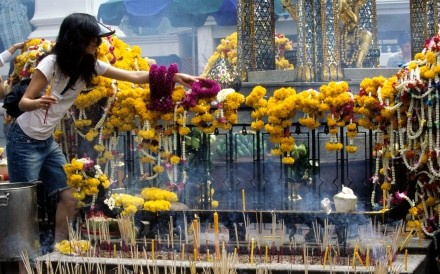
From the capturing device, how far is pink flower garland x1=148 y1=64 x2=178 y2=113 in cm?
758

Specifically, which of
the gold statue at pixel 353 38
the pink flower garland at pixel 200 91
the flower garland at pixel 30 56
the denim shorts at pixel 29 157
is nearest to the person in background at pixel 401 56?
the gold statue at pixel 353 38

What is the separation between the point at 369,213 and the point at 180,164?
1623 mm

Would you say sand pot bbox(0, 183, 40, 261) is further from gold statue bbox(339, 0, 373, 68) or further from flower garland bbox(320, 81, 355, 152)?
gold statue bbox(339, 0, 373, 68)

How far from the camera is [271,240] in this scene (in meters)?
7.26

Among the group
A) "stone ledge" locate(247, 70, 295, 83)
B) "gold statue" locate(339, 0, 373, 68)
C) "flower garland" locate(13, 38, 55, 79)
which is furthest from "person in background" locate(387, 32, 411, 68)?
"flower garland" locate(13, 38, 55, 79)

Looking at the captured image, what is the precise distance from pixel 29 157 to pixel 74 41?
88 centimetres

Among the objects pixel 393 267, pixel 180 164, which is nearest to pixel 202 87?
pixel 180 164

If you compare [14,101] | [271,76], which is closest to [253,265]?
[14,101]

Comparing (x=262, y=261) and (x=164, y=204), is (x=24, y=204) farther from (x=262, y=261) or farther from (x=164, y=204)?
(x=262, y=261)

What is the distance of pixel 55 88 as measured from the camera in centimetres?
721

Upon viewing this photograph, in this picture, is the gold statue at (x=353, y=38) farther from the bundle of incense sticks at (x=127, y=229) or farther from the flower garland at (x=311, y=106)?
the bundle of incense sticks at (x=127, y=229)

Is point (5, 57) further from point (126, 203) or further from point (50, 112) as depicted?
point (126, 203)

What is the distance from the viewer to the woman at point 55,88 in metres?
7.09

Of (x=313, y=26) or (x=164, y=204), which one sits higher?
(x=313, y=26)
